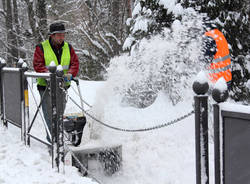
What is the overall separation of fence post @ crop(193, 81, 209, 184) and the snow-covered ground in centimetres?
184

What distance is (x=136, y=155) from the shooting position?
584cm

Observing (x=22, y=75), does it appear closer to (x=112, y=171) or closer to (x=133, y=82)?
(x=112, y=171)

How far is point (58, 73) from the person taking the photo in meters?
4.37

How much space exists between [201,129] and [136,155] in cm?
346

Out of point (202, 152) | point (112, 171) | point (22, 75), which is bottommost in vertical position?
point (112, 171)

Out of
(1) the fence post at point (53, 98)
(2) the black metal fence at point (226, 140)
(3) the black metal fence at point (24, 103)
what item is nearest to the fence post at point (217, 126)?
(2) the black metal fence at point (226, 140)

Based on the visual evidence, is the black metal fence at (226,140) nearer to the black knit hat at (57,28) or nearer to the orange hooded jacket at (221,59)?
the black knit hat at (57,28)

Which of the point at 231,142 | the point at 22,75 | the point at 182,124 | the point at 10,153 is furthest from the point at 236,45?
the point at 231,142

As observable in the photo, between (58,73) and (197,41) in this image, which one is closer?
(58,73)

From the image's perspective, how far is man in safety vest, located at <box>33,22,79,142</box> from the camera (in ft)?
17.4

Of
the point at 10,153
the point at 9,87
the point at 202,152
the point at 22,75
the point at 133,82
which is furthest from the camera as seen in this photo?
the point at 133,82

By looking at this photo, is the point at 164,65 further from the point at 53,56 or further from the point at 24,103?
the point at 24,103

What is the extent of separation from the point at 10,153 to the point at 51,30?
6.63 feet

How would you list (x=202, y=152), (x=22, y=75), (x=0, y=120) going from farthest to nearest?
(x=0, y=120)
(x=22, y=75)
(x=202, y=152)
